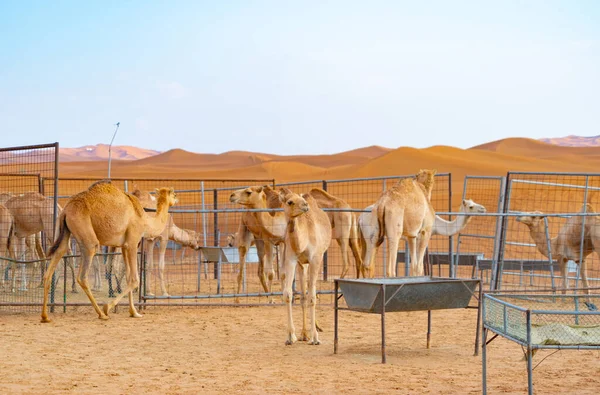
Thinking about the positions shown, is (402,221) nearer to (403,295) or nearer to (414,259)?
(414,259)

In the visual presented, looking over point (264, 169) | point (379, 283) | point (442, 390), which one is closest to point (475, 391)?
point (442, 390)

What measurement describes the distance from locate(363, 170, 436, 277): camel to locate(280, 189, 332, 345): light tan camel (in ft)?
8.60

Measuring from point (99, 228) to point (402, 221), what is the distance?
15.1 ft

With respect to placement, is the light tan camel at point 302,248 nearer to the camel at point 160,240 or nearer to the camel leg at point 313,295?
the camel leg at point 313,295

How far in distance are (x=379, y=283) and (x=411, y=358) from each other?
123 centimetres

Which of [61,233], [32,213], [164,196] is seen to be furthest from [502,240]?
[32,213]

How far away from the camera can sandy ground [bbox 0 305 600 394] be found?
8242mm

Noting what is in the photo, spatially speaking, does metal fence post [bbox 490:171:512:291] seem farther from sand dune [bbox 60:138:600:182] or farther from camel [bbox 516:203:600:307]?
sand dune [bbox 60:138:600:182]

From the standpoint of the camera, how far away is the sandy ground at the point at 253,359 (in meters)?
8.24

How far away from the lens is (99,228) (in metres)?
12.8

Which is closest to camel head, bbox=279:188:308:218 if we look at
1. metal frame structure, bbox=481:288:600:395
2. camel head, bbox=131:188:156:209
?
metal frame structure, bbox=481:288:600:395

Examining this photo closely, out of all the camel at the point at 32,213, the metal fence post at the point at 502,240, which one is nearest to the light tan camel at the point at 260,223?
the camel at the point at 32,213

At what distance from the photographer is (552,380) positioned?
28.1ft

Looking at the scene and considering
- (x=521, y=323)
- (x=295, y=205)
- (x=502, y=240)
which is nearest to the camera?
(x=521, y=323)
